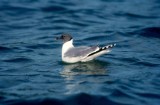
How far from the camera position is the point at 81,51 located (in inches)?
556

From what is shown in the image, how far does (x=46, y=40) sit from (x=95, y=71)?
15.2ft

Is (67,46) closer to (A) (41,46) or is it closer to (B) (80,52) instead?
(B) (80,52)

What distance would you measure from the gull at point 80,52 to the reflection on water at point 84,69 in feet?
0.52

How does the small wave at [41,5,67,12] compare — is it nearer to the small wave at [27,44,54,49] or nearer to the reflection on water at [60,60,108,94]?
the small wave at [27,44,54,49]

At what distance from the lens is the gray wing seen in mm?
13805

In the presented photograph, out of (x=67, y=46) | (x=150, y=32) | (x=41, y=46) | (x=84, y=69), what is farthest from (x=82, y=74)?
(x=150, y=32)

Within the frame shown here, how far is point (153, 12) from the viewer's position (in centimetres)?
2352

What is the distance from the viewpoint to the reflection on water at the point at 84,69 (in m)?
13.7

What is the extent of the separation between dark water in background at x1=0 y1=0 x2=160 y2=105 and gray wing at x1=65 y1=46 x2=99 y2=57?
0.33 meters

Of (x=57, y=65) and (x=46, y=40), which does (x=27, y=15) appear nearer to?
(x=46, y=40)

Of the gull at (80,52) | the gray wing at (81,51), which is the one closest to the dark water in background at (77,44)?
the gull at (80,52)

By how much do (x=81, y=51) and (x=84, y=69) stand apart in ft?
1.57

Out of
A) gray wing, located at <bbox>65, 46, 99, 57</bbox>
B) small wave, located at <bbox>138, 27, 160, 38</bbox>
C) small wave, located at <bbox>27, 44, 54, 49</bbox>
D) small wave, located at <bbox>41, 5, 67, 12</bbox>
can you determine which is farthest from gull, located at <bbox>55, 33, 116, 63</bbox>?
small wave, located at <bbox>41, 5, 67, 12</bbox>

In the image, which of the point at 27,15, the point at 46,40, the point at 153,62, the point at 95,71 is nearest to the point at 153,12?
the point at 27,15
